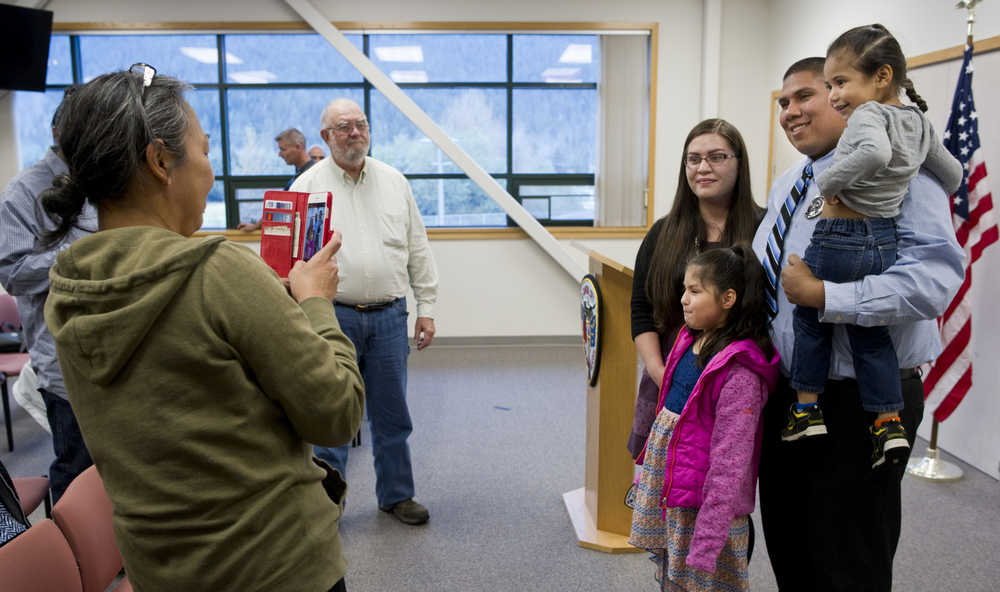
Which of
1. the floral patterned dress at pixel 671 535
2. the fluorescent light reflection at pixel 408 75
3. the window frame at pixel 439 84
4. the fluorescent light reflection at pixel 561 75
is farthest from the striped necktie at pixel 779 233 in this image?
the fluorescent light reflection at pixel 408 75

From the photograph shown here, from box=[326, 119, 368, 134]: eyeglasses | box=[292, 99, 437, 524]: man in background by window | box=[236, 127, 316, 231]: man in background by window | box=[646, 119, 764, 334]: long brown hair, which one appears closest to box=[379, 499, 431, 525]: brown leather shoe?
box=[292, 99, 437, 524]: man in background by window

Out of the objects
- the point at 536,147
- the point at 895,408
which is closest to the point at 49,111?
the point at 536,147

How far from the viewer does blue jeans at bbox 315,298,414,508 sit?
273 cm

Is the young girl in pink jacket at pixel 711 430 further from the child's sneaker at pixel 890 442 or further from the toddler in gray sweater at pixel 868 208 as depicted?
the child's sneaker at pixel 890 442

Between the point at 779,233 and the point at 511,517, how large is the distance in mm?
1914

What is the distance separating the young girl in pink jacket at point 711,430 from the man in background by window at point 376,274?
53.9 inches

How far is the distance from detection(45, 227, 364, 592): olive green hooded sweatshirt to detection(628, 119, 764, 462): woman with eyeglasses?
45.6 inches

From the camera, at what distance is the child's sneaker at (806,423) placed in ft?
4.48

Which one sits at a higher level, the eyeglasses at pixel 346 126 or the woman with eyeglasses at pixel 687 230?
the eyeglasses at pixel 346 126

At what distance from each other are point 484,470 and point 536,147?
357cm

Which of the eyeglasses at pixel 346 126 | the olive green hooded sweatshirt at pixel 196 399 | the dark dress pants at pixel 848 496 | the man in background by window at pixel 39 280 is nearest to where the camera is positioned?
the olive green hooded sweatshirt at pixel 196 399

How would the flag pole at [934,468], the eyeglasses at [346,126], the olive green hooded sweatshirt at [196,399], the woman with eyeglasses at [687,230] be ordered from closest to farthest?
the olive green hooded sweatshirt at [196,399]
the woman with eyeglasses at [687,230]
the eyeglasses at [346,126]
the flag pole at [934,468]

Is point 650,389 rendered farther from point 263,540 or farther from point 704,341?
point 263,540

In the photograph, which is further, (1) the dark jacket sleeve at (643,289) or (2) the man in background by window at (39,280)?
(2) the man in background by window at (39,280)
